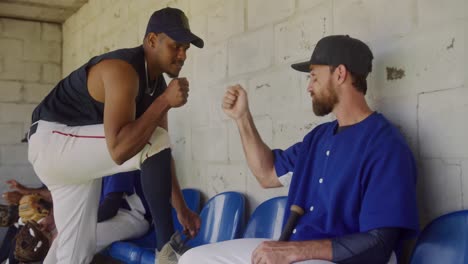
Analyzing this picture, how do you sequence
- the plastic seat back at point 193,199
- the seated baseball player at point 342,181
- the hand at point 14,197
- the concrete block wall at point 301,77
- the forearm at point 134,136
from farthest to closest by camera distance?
the hand at point 14,197, the plastic seat back at point 193,199, the forearm at point 134,136, the concrete block wall at point 301,77, the seated baseball player at point 342,181

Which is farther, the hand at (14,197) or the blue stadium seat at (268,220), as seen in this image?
the hand at (14,197)

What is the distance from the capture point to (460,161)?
5.33 feet

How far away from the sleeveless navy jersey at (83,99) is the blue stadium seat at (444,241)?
3.95ft

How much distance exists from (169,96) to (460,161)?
105 cm

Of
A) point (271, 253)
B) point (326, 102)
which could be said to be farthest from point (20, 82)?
point (271, 253)

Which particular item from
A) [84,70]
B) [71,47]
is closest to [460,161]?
[84,70]

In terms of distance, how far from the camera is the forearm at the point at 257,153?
2014mm

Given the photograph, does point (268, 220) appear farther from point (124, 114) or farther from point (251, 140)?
point (124, 114)

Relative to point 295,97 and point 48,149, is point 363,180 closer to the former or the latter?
point 295,97

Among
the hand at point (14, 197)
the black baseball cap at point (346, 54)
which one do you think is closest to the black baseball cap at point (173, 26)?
the black baseball cap at point (346, 54)

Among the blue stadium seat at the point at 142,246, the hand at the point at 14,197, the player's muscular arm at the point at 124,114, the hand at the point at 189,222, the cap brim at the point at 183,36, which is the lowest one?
the blue stadium seat at the point at 142,246

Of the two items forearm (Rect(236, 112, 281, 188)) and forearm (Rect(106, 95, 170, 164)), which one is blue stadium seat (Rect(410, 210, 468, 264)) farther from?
forearm (Rect(106, 95, 170, 164))

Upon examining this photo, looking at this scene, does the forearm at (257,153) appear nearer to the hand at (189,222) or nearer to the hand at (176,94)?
the hand at (176,94)

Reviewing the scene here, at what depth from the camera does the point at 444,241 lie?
1536 millimetres
